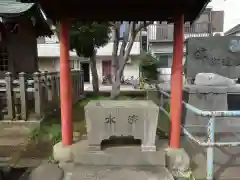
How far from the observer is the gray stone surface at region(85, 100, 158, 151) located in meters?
3.88

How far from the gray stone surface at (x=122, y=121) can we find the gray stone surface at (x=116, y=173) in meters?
0.46

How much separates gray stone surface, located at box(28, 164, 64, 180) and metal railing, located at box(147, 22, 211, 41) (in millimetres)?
18170

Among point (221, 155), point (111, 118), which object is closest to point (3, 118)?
point (111, 118)

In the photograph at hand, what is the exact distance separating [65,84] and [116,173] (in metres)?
1.71

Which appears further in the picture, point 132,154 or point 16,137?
point 16,137

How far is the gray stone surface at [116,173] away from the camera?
3.62 meters

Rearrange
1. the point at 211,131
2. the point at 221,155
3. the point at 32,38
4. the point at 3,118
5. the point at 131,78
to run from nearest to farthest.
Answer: the point at 211,131 < the point at 221,155 < the point at 3,118 < the point at 32,38 < the point at 131,78

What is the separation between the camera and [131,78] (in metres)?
26.1

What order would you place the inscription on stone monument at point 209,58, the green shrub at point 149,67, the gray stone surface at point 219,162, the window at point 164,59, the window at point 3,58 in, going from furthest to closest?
the window at point 164,59 < the green shrub at point 149,67 < the window at point 3,58 < the inscription on stone monument at point 209,58 < the gray stone surface at point 219,162

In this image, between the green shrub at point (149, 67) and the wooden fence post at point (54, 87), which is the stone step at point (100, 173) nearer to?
the wooden fence post at point (54, 87)

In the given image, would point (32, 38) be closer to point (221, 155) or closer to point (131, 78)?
point (221, 155)

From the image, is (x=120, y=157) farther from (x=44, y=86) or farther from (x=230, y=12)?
(x=230, y=12)

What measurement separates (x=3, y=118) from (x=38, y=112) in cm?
103

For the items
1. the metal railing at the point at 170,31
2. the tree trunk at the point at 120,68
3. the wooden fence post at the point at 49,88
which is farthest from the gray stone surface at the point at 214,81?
the metal railing at the point at 170,31
